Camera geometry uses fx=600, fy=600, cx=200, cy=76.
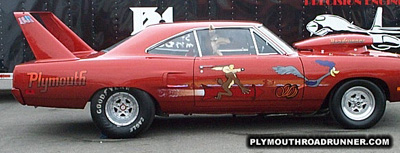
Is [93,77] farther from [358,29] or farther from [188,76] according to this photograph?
[358,29]

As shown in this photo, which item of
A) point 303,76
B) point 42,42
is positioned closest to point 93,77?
point 42,42

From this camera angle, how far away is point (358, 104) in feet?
23.8

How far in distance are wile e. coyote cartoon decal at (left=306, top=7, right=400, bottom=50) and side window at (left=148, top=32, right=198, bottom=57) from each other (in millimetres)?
3569

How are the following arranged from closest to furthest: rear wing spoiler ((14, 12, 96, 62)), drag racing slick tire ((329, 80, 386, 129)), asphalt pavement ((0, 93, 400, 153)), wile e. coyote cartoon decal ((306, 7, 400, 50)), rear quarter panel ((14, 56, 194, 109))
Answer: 1. asphalt pavement ((0, 93, 400, 153))
2. rear quarter panel ((14, 56, 194, 109))
3. drag racing slick tire ((329, 80, 386, 129))
4. rear wing spoiler ((14, 12, 96, 62))
5. wile e. coyote cartoon decal ((306, 7, 400, 50))

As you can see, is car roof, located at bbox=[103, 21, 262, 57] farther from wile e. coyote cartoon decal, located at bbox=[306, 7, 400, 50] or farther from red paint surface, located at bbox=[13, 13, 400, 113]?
wile e. coyote cartoon decal, located at bbox=[306, 7, 400, 50]

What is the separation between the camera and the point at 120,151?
21.2 feet

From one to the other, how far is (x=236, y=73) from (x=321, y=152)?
1.38 m

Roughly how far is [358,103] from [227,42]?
1.74 meters

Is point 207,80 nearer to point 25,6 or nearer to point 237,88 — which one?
point 237,88

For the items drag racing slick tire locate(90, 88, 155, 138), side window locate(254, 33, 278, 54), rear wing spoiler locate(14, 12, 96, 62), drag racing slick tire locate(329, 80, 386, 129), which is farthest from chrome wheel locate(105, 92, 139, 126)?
drag racing slick tire locate(329, 80, 386, 129)

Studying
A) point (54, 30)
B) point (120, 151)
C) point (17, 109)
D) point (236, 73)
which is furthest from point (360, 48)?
point (17, 109)

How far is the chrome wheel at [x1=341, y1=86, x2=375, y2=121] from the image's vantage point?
723cm

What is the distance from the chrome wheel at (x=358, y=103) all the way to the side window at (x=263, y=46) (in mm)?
1057

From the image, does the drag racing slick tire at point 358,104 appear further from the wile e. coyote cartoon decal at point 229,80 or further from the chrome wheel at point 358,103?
the wile e. coyote cartoon decal at point 229,80
